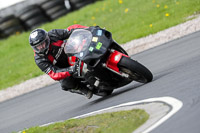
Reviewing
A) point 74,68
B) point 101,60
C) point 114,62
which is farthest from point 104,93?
point 114,62

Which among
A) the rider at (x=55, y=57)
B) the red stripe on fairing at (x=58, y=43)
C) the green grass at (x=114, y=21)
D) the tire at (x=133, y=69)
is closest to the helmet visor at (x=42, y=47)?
the rider at (x=55, y=57)

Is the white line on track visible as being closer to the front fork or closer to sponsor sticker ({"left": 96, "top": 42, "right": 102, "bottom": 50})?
the front fork

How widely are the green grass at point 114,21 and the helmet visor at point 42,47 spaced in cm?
594

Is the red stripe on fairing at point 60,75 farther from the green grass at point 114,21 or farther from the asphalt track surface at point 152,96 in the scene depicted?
the green grass at point 114,21

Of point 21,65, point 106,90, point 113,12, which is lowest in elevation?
point 21,65

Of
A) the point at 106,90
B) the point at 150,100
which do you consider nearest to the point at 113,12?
the point at 106,90

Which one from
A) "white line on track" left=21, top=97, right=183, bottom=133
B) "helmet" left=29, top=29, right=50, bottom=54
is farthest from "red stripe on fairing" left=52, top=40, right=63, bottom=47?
"white line on track" left=21, top=97, right=183, bottom=133

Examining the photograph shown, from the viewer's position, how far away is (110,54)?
25.2 feet

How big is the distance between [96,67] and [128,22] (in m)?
8.91

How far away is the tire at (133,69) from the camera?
291 inches

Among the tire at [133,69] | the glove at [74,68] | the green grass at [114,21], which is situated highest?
the tire at [133,69]

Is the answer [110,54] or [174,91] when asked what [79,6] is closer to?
[110,54]

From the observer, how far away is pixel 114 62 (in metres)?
7.54

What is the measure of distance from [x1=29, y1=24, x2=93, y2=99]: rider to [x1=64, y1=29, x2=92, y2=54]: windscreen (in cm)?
40
